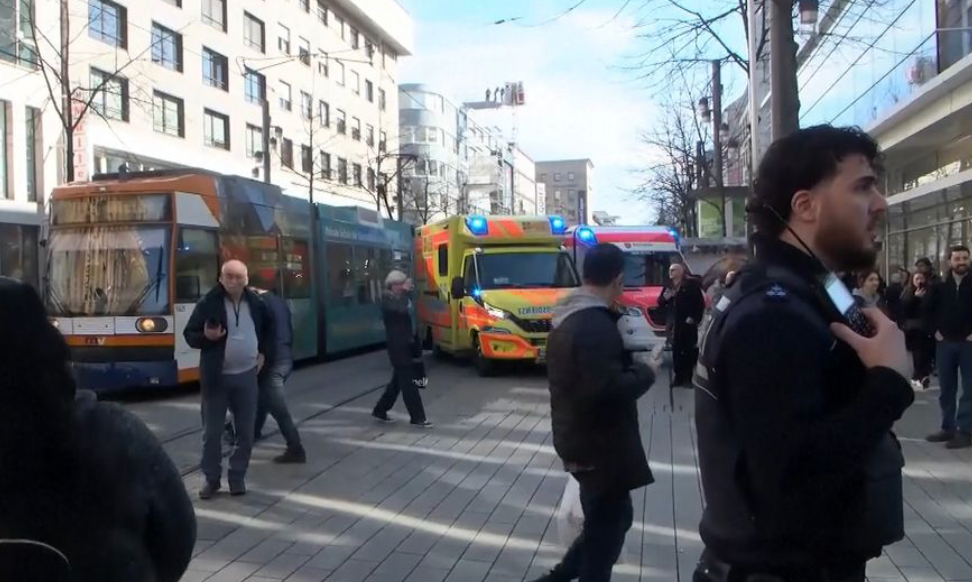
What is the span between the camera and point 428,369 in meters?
18.4

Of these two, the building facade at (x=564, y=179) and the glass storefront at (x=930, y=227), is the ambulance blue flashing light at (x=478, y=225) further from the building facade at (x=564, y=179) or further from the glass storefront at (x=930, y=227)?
the building facade at (x=564, y=179)

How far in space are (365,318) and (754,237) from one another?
19418 millimetres

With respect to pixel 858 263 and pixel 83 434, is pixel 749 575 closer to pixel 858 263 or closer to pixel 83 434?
pixel 858 263

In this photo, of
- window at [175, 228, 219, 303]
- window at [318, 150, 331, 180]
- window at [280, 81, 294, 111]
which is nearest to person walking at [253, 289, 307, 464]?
window at [175, 228, 219, 303]

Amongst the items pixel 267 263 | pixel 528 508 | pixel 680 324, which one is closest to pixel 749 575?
pixel 528 508

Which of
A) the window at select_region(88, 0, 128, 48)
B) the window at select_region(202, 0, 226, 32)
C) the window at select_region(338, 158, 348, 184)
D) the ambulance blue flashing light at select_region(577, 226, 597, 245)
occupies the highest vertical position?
the window at select_region(202, 0, 226, 32)

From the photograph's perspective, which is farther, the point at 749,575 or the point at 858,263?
the point at 858,263

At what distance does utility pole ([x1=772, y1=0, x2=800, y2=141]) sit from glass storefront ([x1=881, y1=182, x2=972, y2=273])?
300 inches

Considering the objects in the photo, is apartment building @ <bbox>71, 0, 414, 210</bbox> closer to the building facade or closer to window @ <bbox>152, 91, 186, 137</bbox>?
window @ <bbox>152, 91, 186, 137</bbox>

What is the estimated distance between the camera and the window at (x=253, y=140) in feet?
141

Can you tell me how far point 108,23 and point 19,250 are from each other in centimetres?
933

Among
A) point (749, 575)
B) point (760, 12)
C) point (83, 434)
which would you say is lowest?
point (749, 575)

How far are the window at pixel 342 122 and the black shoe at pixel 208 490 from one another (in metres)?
48.5

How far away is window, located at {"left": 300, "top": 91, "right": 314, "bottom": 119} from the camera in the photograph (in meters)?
49.1
